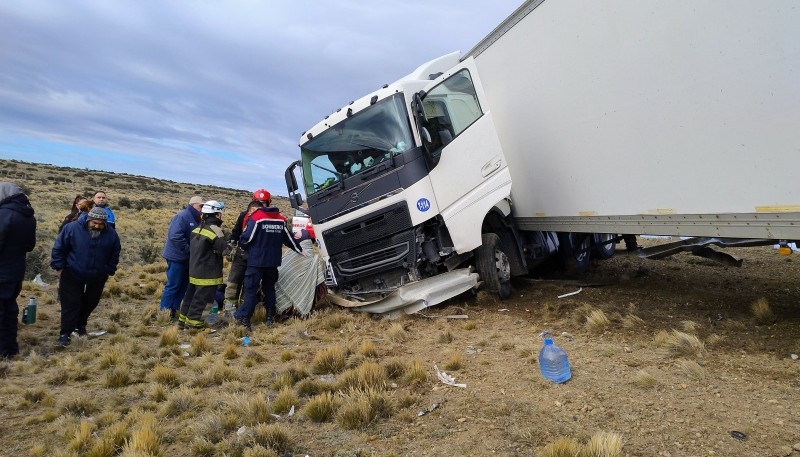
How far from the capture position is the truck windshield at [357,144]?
7.02m

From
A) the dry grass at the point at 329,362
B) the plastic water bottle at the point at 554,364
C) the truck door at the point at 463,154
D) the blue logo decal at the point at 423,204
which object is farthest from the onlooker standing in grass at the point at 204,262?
the plastic water bottle at the point at 554,364

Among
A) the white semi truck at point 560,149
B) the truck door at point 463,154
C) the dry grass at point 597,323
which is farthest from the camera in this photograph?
the truck door at point 463,154

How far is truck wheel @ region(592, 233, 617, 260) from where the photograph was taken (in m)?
9.22

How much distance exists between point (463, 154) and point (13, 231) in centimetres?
576

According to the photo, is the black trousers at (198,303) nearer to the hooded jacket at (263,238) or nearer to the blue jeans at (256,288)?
the blue jeans at (256,288)

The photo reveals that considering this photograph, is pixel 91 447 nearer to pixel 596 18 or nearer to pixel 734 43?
pixel 734 43

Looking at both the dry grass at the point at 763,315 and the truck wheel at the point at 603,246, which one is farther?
the truck wheel at the point at 603,246

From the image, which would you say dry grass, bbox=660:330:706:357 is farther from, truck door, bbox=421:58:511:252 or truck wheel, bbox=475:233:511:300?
truck wheel, bbox=475:233:511:300

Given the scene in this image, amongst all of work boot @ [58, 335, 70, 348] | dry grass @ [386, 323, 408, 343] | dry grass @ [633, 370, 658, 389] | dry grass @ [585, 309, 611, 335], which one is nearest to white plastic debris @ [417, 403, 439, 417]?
dry grass @ [633, 370, 658, 389]

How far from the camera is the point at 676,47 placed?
15.0 ft

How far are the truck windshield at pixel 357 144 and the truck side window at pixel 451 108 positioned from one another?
39 centimetres

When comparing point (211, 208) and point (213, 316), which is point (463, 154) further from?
point (213, 316)

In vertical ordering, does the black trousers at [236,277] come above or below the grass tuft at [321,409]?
above

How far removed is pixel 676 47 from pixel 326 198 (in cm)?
489
